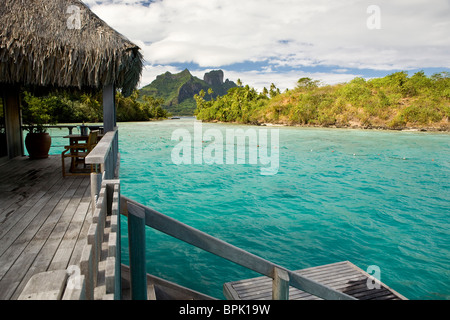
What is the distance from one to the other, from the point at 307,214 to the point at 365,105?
36.4m

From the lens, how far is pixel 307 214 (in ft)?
26.8


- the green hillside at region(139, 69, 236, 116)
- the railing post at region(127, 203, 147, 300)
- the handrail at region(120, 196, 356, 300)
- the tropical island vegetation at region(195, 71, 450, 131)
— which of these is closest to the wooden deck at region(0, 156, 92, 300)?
the railing post at region(127, 203, 147, 300)

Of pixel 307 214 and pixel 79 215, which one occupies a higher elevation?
pixel 79 215

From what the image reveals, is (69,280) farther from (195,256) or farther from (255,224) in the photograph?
(255,224)

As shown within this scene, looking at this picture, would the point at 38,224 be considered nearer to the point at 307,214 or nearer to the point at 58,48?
the point at 58,48

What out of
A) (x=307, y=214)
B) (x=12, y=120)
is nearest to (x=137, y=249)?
(x=12, y=120)

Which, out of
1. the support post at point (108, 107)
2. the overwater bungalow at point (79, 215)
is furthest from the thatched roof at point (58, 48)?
the support post at point (108, 107)

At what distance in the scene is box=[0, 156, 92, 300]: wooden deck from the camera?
2.19 m

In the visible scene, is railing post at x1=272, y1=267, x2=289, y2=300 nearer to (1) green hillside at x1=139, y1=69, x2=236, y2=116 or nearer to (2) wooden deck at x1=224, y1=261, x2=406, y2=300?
(2) wooden deck at x1=224, y1=261, x2=406, y2=300

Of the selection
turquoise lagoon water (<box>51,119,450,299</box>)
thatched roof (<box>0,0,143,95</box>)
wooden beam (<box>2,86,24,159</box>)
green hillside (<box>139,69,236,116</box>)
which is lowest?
turquoise lagoon water (<box>51,119,450,299</box>)

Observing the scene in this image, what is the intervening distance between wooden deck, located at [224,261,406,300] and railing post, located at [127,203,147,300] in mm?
1509

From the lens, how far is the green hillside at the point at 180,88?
139 m

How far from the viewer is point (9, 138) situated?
6.76 metres
